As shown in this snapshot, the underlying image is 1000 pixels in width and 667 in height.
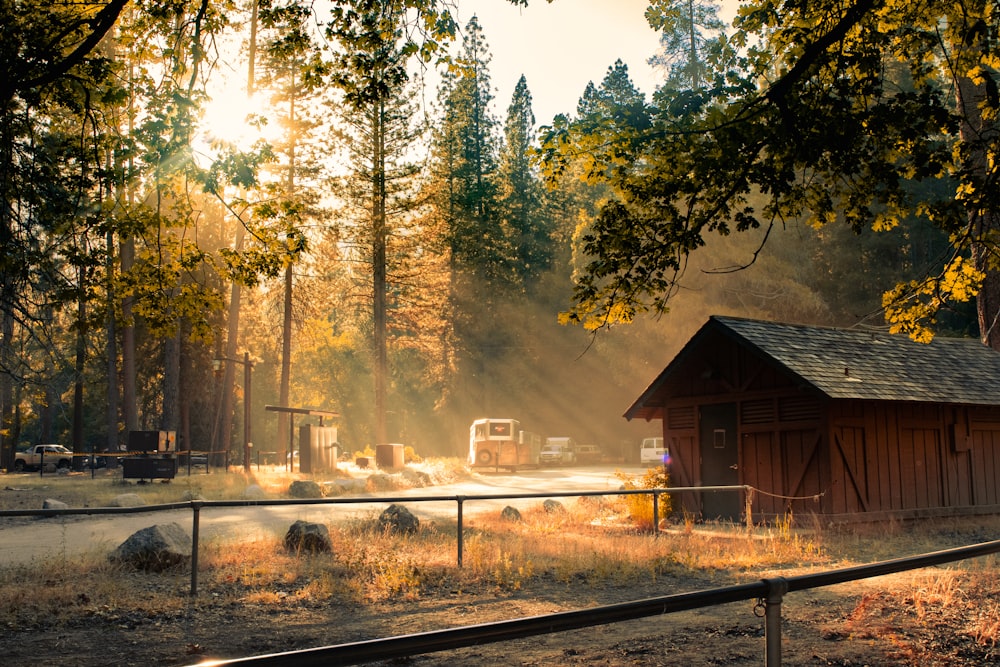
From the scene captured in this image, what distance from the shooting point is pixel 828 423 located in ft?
62.8

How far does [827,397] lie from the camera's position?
724 inches

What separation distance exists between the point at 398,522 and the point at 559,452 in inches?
1561

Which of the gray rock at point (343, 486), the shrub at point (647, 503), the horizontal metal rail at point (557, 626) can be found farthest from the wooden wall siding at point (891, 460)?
the horizontal metal rail at point (557, 626)

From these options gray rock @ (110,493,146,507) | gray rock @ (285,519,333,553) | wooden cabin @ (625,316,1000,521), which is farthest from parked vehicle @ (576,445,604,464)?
gray rock @ (285,519,333,553)

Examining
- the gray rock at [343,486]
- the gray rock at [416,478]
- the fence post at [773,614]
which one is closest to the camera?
the fence post at [773,614]

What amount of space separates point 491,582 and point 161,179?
7163mm

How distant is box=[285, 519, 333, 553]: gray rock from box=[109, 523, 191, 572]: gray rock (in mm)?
1893

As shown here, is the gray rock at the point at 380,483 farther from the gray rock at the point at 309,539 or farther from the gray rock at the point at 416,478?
the gray rock at the point at 309,539

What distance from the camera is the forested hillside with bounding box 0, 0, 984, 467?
33.4 ft

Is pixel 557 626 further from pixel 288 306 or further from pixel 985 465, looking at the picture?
pixel 288 306

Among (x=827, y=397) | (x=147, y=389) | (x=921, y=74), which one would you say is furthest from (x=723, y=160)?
(x=147, y=389)

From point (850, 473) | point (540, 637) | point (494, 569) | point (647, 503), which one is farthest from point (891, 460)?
point (540, 637)

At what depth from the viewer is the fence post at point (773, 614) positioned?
163 inches

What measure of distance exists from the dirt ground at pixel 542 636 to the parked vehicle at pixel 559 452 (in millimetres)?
43629
